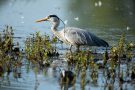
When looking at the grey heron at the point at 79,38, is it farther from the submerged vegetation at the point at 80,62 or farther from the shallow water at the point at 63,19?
the shallow water at the point at 63,19

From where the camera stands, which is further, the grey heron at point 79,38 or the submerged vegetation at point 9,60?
the grey heron at point 79,38

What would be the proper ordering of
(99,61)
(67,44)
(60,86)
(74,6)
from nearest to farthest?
(60,86) → (99,61) → (67,44) → (74,6)

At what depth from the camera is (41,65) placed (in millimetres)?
10203

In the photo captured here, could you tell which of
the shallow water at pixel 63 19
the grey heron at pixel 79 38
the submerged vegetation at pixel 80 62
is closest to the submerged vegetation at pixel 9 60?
the submerged vegetation at pixel 80 62

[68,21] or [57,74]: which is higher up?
[68,21]

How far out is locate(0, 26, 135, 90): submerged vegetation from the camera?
9.23 m

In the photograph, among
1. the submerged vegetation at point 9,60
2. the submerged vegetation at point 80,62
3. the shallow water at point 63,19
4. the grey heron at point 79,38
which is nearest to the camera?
the shallow water at point 63,19

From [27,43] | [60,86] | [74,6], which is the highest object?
[74,6]

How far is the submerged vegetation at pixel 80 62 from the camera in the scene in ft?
30.3

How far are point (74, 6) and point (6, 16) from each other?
202 inches

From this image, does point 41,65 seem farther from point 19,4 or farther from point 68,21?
point 19,4

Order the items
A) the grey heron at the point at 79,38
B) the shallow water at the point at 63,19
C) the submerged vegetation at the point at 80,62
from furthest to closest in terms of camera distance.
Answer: the grey heron at the point at 79,38 < the submerged vegetation at the point at 80,62 < the shallow water at the point at 63,19

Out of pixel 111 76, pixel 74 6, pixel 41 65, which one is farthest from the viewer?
pixel 74 6

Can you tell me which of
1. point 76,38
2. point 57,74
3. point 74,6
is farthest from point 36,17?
point 57,74
